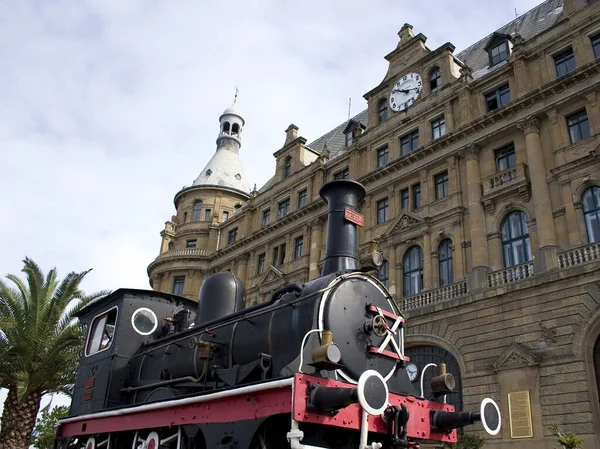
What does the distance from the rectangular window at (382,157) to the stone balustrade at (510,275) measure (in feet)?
25.0

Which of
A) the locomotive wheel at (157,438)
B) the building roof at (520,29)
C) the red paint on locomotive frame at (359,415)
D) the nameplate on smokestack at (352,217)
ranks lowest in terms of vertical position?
the locomotive wheel at (157,438)

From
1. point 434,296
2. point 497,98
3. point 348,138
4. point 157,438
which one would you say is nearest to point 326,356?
point 157,438

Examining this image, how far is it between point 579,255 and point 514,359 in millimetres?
3256

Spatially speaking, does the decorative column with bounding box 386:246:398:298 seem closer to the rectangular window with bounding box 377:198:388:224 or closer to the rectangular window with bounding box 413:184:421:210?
the rectangular window with bounding box 377:198:388:224

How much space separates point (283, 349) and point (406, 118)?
53.5 feet

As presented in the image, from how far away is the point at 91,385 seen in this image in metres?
10.2

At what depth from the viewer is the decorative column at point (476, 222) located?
54.1 ft

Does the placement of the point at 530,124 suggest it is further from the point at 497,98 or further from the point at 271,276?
the point at 271,276

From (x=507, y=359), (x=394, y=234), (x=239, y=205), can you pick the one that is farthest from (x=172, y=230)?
(x=507, y=359)

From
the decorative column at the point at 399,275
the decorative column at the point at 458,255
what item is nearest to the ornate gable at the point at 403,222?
the decorative column at the point at 399,275

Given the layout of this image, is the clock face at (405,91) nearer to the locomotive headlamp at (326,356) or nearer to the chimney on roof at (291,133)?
the chimney on roof at (291,133)

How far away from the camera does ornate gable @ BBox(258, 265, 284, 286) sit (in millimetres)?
24962

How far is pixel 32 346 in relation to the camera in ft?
52.7

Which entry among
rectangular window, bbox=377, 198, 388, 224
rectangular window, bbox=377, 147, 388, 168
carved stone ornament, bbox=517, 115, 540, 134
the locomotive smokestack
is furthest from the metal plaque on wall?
rectangular window, bbox=377, 147, 388, 168
